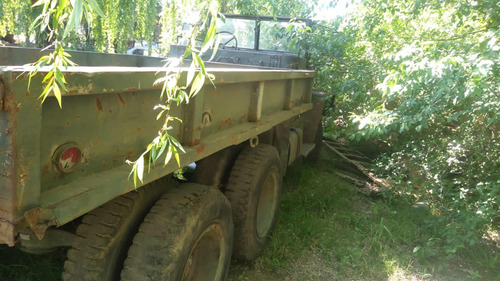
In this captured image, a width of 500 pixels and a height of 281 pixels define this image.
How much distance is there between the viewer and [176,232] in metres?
1.84

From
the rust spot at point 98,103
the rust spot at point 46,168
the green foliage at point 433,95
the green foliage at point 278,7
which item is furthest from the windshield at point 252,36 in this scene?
the rust spot at point 46,168

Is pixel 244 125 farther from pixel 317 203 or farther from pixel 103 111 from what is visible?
pixel 317 203

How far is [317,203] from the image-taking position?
14.3ft

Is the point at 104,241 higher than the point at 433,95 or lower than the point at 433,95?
lower

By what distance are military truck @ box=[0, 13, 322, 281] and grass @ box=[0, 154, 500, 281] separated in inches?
16.4

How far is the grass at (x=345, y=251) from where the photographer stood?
9.86 ft

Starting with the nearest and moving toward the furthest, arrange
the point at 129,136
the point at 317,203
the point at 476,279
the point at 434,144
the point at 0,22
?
the point at 129,136
the point at 476,279
the point at 317,203
the point at 434,144
the point at 0,22

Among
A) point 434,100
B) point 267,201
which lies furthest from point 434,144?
point 267,201

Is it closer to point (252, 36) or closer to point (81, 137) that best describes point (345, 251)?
point (81, 137)

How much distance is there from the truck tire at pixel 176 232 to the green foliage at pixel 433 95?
6.39ft

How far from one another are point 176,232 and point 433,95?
2920 millimetres

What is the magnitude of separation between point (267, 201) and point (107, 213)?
1.88 metres

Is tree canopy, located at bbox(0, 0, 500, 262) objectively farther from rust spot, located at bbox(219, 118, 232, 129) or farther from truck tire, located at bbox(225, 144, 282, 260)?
truck tire, located at bbox(225, 144, 282, 260)

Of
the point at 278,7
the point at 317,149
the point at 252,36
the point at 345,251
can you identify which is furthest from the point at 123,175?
the point at 278,7
